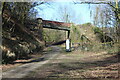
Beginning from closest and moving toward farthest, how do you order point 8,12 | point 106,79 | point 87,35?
point 106,79
point 8,12
point 87,35

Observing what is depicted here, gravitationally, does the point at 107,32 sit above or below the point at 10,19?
below

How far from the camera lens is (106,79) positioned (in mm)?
8047

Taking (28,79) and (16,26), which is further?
(16,26)

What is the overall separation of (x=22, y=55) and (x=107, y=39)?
23085 mm

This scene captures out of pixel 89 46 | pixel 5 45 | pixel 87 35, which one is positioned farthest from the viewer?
pixel 87 35

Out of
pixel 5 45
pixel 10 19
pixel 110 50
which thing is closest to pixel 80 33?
pixel 110 50

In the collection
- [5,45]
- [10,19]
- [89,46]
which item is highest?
[10,19]

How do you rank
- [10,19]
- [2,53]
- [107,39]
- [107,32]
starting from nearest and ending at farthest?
[2,53] → [10,19] → [107,32] → [107,39]

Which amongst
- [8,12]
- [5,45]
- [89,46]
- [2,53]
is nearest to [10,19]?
[8,12]

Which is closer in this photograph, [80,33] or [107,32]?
[107,32]

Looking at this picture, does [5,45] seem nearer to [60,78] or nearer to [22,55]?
[22,55]

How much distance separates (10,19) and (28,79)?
16675mm

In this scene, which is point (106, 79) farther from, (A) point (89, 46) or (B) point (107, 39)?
(B) point (107, 39)

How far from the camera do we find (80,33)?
44.2m
